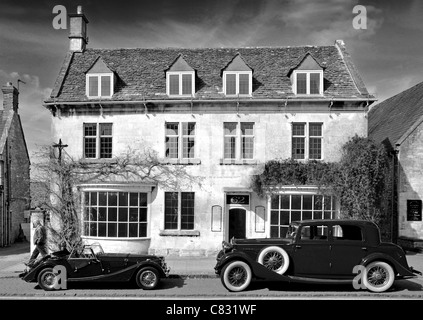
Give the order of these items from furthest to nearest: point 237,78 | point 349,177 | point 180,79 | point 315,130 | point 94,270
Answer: point 180,79
point 237,78
point 315,130
point 349,177
point 94,270

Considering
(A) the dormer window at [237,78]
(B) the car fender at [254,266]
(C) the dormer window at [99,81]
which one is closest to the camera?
(B) the car fender at [254,266]

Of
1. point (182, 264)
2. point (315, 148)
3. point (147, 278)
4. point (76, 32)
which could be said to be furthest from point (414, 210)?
point (76, 32)

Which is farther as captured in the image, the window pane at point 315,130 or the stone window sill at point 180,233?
the window pane at point 315,130

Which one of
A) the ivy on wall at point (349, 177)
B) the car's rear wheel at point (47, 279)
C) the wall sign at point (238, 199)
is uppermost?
the ivy on wall at point (349, 177)

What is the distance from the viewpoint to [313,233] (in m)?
10.0

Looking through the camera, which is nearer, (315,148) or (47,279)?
(47,279)

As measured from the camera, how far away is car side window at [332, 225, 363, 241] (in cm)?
984

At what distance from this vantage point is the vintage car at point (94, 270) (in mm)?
9695

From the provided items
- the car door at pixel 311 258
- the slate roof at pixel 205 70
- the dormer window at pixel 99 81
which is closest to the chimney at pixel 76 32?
the slate roof at pixel 205 70

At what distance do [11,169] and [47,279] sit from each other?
14305 mm

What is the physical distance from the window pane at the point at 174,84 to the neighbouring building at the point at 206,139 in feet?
0.17

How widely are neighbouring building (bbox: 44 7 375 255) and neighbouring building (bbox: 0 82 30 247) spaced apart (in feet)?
22.1

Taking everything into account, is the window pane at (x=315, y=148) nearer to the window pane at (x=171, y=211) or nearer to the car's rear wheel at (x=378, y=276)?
the window pane at (x=171, y=211)

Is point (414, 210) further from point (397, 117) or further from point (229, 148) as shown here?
point (229, 148)
